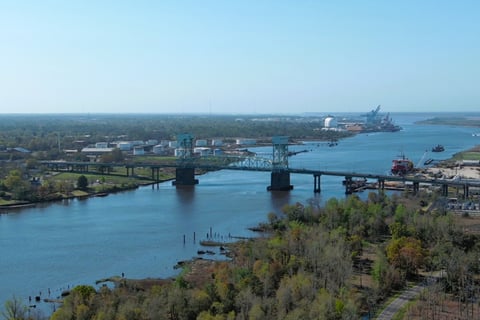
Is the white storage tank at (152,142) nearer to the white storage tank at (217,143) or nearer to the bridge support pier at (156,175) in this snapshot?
the white storage tank at (217,143)

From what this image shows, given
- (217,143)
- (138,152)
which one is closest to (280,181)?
(138,152)

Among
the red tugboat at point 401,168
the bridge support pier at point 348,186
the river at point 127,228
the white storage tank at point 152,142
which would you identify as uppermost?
the white storage tank at point 152,142

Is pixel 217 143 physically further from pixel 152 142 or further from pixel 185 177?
pixel 185 177

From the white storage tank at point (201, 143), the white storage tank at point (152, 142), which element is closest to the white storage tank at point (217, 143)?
the white storage tank at point (201, 143)

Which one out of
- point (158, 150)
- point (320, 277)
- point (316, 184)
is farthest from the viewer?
point (158, 150)

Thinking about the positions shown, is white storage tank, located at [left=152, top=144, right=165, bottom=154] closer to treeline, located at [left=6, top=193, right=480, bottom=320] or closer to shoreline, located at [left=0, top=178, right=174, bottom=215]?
shoreline, located at [left=0, top=178, right=174, bottom=215]

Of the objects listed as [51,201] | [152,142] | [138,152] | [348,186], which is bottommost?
[51,201]

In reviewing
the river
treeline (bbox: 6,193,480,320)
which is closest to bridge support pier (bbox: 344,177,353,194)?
the river
